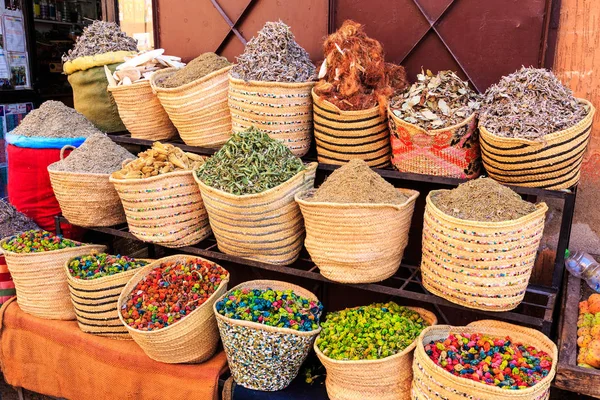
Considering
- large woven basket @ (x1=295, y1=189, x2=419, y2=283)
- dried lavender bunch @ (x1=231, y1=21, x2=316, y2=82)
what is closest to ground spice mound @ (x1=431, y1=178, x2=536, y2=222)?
large woven basket @ (x1=295, y1=189, x2=419, y2=283)

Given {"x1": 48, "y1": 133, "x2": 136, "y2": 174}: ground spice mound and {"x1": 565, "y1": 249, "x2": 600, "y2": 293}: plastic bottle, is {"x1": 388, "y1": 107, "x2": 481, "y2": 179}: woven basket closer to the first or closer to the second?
{"x1": 565, "y1": 249, "x2": 600, "y2": 293}: plastic bottle

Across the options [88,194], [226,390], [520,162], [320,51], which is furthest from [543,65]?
[88,194]

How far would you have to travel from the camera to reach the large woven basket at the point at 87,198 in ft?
8.45

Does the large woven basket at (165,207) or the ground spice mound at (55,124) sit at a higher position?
the ground spice mound at (55,124)

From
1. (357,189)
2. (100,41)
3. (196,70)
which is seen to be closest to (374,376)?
(357,189)

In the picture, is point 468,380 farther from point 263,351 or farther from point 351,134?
point 351,134

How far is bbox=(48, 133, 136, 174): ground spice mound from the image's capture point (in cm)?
261

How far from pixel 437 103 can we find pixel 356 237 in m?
0.61

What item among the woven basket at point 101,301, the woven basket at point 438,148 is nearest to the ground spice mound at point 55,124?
the woven basket at point 101,301

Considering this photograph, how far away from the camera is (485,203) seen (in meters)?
1.78

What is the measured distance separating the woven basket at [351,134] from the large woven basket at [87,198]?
1099mm

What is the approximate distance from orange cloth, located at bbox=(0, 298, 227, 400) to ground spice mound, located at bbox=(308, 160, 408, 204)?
3.07ft

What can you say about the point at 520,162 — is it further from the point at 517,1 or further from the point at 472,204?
the point at 517,1

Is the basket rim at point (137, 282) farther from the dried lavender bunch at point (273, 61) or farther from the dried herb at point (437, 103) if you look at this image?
the dried herb at point (437, 103)
